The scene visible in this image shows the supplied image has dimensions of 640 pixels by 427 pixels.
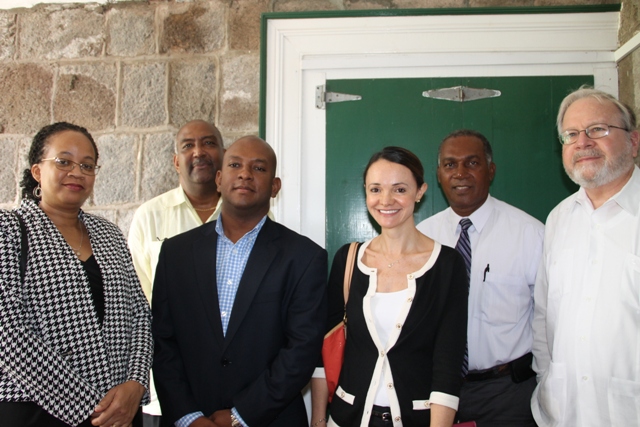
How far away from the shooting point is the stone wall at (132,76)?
11.4ft

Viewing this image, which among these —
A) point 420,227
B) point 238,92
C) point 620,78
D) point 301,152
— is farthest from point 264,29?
point 620,78

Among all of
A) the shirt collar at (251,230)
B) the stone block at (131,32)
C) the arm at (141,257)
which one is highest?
the stone block at (131,32)

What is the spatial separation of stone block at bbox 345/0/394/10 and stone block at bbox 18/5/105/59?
164 centimetres

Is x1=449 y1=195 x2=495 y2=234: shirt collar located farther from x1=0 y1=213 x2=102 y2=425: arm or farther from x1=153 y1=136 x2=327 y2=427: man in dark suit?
x1=0 y1=213 x2=102 y2=425: arm

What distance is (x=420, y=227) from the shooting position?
2844mm

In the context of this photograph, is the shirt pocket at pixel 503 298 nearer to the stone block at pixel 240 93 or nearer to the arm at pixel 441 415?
the arm at pixel 441 415

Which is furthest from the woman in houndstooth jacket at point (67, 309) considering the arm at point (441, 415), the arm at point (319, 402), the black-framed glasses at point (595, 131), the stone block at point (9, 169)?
the black-framed glasses at point (595, 131)

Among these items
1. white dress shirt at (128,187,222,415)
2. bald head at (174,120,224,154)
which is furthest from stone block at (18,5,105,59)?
white dress shirt at (128,187,222,415)

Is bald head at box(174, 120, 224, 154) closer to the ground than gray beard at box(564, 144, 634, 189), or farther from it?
farther from it

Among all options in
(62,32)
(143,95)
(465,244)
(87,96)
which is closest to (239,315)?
(465,244)

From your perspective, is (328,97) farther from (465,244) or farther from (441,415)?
(441,415)

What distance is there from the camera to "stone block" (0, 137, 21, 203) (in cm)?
361

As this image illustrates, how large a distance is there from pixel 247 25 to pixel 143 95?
2.67 feet

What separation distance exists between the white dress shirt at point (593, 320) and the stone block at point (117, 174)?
8.29 ft
